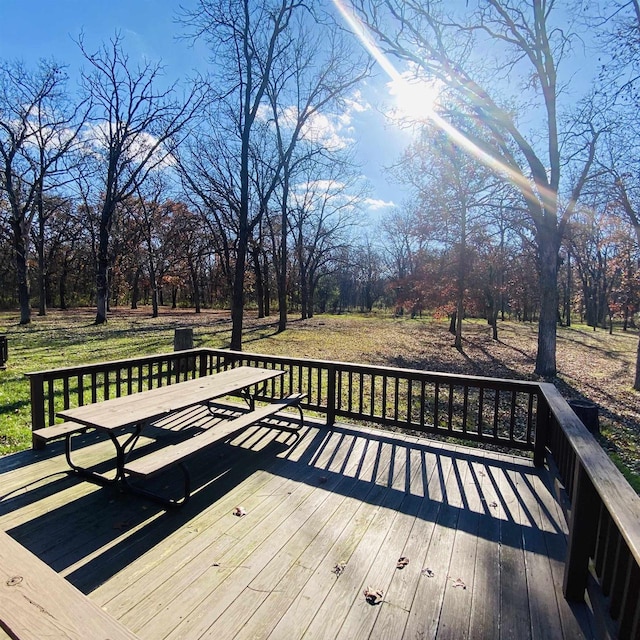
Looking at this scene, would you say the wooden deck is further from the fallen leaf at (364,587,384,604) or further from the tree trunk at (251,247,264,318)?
the tree trunk at (251,247,264,318)

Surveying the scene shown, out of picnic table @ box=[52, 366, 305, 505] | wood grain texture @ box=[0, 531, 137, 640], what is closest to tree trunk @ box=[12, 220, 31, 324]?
picnic table @ box=[52, 366, 305, 505]

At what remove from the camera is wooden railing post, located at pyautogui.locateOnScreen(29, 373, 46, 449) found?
3.48 metres

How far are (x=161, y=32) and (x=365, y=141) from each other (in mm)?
6930

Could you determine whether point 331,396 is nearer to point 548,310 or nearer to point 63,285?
point 548,310

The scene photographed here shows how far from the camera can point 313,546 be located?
7.66 feet

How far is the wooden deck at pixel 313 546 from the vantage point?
1795mm

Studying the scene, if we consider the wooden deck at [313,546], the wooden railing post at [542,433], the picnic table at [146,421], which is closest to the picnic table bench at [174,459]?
the picnic table at [146,421]

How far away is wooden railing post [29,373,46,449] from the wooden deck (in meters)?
0.25

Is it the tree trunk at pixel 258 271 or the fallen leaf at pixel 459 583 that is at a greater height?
the tree trunk at pixel 258 271

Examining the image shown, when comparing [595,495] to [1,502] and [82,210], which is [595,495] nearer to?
[1,502]

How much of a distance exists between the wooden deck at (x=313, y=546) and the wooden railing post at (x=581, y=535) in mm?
101

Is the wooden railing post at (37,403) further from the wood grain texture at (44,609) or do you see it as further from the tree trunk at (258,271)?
the tree trunk at (258,271)

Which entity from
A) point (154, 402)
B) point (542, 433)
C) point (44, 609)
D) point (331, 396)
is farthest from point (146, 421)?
point (542, 433)

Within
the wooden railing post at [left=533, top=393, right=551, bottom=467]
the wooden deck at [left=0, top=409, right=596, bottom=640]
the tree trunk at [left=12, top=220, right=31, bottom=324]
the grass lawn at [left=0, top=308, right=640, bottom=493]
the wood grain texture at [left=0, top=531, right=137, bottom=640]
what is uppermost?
the tree trunk at [left=12, top=220, right=31, bottom=324]
